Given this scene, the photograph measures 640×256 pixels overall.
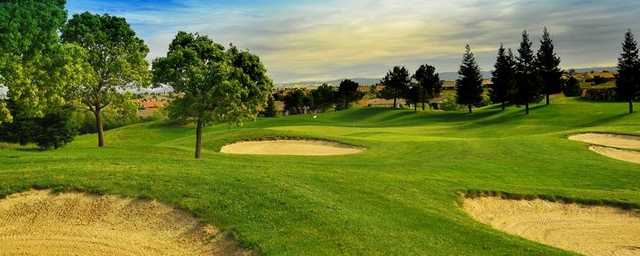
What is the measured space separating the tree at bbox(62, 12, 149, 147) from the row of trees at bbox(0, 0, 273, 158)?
0.07m

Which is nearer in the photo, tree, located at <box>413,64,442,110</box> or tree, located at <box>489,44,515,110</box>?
tree, located at <box>489,44,515,110</box>

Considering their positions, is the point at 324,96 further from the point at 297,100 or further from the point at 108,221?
the point at 108,221

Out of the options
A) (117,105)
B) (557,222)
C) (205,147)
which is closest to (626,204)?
(557,222)

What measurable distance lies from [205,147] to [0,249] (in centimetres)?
2913

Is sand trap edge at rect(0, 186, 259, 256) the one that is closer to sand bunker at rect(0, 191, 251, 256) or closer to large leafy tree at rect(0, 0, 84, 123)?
sand bunker at rect(0, 191, 251, 256)

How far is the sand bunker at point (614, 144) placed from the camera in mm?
38406

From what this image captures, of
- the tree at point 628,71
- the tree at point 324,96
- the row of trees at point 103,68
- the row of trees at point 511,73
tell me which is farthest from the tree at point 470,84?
the row of trees at point 103,68

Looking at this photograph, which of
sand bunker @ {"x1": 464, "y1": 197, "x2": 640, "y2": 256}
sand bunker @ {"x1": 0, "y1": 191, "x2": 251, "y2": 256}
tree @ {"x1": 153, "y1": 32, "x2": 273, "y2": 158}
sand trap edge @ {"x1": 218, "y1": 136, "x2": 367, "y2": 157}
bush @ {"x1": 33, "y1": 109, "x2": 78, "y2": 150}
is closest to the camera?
sand bunker @ {"x1": 0, "y1": 191, "x2": 251, "y2": 256}

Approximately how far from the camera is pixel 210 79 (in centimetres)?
3338

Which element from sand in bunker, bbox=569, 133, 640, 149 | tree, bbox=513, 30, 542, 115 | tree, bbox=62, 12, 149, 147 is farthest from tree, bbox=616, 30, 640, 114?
tree, bbox=62, 12, 149, 147

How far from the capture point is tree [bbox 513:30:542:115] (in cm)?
8344

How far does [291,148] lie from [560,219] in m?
25.3

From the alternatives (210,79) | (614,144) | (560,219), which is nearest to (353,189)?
(560,219)

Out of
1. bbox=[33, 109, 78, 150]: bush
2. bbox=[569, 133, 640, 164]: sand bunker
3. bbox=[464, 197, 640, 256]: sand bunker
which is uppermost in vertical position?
bbox=[33, 109, 78, 150]: bush
